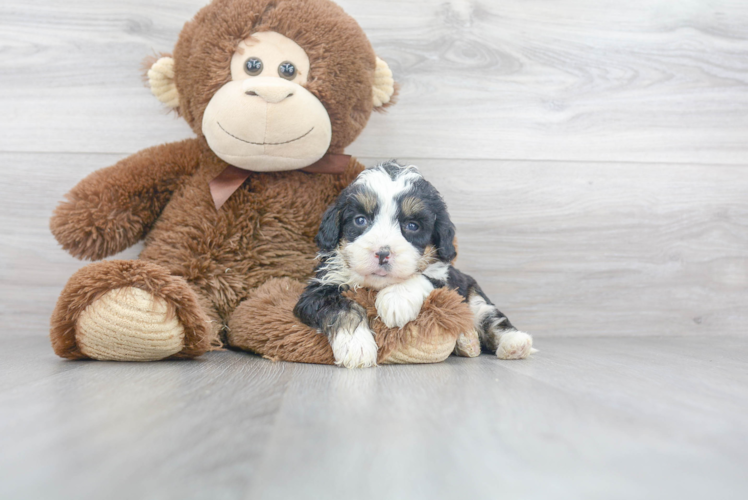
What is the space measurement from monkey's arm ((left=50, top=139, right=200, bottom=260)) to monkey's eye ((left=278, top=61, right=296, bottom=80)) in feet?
1.18

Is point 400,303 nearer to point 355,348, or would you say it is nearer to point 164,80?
point 355,348

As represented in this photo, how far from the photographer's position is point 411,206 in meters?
1.27

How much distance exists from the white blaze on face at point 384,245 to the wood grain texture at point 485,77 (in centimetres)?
64

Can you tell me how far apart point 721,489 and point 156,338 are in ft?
3.36

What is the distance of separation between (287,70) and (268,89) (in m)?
0.11

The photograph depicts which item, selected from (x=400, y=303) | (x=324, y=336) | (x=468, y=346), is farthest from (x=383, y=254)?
(x=468, y=346)

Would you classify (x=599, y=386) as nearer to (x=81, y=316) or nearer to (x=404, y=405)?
(x=404, y=405)

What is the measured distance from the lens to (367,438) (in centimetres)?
73

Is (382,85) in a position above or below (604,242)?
above

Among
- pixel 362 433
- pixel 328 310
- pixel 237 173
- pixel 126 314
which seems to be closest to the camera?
pixel 362 433

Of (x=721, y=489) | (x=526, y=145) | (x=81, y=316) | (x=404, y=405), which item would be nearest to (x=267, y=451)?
(x=404, y=405)

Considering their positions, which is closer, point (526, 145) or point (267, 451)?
point (267, 451)

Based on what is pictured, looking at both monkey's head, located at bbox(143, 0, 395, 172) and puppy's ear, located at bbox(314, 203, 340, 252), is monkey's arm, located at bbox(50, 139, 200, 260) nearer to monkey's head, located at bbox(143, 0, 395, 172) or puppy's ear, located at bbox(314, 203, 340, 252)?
monkey's head, located at bbox(143, 0, 395, 172)

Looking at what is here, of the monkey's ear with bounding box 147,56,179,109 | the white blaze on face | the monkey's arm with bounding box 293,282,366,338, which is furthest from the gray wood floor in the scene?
the monkey's ear with bounding box 147,56,179,109
